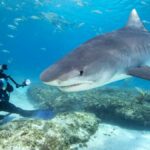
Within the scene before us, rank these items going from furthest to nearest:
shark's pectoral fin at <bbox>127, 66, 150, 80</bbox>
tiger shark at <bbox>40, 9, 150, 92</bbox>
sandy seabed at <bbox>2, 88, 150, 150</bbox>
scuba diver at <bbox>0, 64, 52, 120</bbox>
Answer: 1. scuba diver at <bbox>0, 64, 52, 120</bbox>
2. sandy seabed at <bbox>2, 88, 150, 150</bbox>
3. shark's pectoral fin at <bbox>127, 66, 150, 80</bbox>
4. tiger shark at <bbox>40, 9, 150, 92</bbox>

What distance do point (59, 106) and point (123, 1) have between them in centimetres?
2950

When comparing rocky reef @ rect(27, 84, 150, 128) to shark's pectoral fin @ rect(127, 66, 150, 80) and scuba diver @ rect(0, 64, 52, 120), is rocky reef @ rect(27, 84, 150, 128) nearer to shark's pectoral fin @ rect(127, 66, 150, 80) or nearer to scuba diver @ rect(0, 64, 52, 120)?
scuba diver @ rect(0, 64, 52, 120)

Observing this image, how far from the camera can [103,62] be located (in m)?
4.77

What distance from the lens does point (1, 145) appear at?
14.5 feet

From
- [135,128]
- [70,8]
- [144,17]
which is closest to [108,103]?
[135,128]

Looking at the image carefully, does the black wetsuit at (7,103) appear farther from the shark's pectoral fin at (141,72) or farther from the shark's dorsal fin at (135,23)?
the shark's pectoral fin at (141,72)

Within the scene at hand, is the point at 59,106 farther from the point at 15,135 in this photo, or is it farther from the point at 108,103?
the point at 15,135

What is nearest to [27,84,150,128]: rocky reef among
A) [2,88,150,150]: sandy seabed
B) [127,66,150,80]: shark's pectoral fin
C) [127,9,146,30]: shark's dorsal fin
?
[2,88,150,150]: sandy seabed

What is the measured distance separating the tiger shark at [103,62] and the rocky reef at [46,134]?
1.14 metres

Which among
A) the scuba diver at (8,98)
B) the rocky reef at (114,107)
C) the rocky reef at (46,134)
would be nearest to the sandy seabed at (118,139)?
the rocky reef at (46,134)

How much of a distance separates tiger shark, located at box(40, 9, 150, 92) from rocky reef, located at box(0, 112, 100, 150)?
114 cm

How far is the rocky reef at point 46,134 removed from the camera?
4.49m

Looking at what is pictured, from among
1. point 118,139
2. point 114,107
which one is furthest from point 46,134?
point 114,107

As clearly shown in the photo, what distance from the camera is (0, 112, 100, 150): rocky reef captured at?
14.7ft
